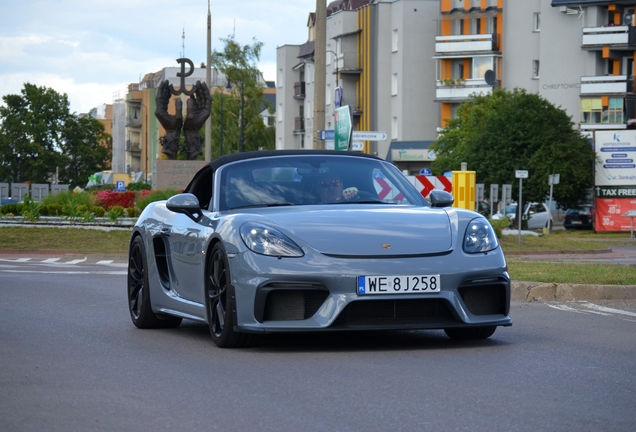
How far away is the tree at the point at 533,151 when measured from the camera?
58812mm

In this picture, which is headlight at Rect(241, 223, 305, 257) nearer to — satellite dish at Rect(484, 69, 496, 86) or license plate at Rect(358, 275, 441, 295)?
license plate at Rect(358, 275, 441, 295)

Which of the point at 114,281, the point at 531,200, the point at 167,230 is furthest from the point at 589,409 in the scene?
the point at 531,200

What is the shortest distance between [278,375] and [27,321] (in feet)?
14.9

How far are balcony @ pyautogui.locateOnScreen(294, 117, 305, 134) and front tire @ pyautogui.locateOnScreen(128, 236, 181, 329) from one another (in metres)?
98.5

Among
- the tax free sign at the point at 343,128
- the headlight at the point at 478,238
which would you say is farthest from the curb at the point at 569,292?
the tax free sign at the point at 343,128

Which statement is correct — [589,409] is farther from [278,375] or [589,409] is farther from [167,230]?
[167,230]

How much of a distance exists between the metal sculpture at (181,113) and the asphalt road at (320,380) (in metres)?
37.1

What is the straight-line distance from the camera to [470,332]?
28.8 ft

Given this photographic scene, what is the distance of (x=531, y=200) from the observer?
196 feet

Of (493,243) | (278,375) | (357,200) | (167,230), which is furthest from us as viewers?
(167,230)

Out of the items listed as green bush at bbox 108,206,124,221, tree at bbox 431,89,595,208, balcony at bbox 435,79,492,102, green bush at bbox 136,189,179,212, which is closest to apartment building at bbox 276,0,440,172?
balcony at bbox 435,79,492,102

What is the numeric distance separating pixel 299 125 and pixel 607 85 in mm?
40740

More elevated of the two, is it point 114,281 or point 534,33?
point 534,33

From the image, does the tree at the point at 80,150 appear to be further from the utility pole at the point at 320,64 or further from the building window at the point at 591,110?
the utility pole at the point at 320,64
